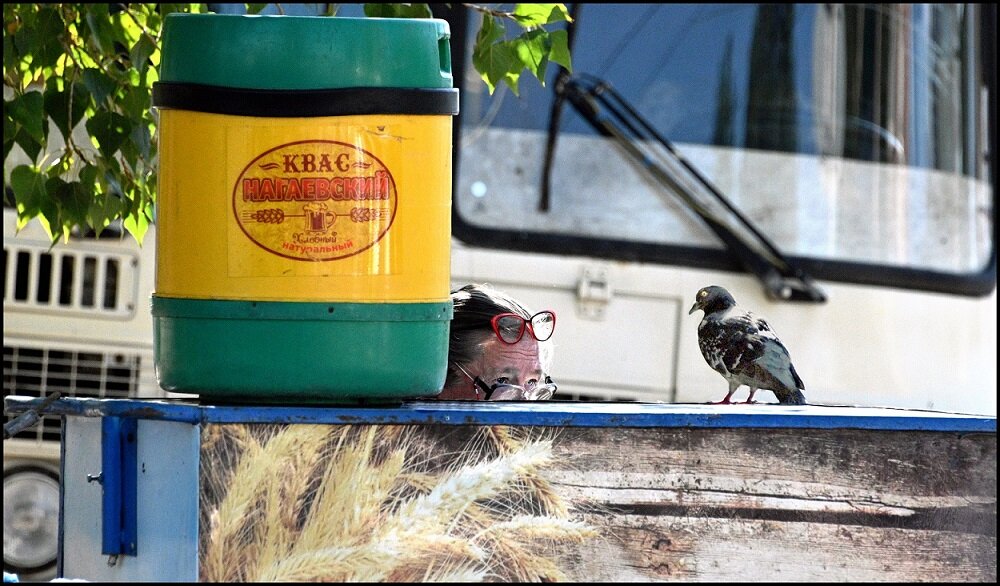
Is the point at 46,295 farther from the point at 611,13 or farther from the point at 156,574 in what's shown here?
the point at 156,574

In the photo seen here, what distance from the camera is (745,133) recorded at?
5.38m

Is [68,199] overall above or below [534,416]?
above

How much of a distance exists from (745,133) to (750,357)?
2.84 metres

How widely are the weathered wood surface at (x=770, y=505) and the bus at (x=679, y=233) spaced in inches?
126

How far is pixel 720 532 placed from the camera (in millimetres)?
1972

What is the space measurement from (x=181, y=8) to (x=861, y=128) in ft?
9.47

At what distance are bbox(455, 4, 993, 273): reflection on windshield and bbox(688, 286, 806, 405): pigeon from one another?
261 centimetres

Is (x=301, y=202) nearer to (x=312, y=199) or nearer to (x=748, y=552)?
(x=312, y=199)

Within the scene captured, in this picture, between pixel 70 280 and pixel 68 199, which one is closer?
pixel 68 199

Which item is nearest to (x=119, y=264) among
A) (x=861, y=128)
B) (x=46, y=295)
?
(x=46, y=295)

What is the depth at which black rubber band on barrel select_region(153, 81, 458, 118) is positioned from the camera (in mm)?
2033

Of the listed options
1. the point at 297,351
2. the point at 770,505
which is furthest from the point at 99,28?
the point at 770,505

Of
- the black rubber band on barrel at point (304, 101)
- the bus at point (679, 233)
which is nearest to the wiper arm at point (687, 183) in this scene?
the bus at point (679, 233)

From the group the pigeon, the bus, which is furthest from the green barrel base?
the bus
